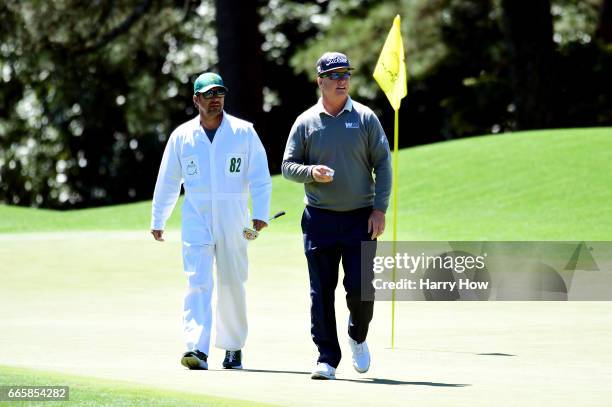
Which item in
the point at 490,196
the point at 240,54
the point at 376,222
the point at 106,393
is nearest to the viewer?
the point at 106,393

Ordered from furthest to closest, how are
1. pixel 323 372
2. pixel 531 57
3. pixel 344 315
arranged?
1. pixel 531 57
2. pixel 344 315
3. pixel 323 372

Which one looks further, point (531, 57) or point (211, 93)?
point (531, 57)

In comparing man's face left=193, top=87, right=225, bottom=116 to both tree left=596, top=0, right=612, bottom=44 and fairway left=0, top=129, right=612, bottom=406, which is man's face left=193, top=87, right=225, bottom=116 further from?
tree left=596, top=0, right=612, bottom=44

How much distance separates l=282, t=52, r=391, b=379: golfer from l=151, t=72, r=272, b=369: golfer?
25.0 inches

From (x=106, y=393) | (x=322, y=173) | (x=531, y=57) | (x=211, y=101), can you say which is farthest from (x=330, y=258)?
(x=531, y=57)

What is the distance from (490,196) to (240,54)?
36.4ft

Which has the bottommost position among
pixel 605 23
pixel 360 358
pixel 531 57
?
pixel 360 358

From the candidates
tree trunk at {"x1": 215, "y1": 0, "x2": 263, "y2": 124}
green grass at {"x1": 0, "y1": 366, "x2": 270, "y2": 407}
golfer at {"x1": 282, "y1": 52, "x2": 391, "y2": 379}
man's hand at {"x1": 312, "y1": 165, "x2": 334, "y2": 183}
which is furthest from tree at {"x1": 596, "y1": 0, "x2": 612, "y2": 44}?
green grass at {"x1": 0, "y1": 366, "x2": 270, "y2": 407}

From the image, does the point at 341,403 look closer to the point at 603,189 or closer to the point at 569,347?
the point at 569,347

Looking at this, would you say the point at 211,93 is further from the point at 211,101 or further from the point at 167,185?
the point at 167,185

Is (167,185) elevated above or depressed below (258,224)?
above

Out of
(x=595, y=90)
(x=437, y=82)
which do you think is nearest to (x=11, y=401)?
(x=595, y=90)

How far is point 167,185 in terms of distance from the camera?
33.6 feet

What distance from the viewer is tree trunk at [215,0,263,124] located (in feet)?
114
